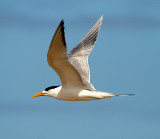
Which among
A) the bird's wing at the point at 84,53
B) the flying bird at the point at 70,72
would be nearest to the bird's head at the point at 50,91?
the flying bird at the point at 70,72

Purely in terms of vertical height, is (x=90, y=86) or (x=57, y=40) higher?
(x=57, y=40)

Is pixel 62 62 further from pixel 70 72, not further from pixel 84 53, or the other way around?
pixel 84 53

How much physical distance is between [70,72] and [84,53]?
2.49 meters

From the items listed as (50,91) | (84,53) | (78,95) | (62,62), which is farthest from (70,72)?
(84,53)

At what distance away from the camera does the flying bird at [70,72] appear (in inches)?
440

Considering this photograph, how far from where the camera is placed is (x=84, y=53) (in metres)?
14.6

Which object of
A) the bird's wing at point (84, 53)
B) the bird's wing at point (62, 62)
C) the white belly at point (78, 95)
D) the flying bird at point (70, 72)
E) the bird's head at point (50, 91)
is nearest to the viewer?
the bird's wing at point (62, 62)

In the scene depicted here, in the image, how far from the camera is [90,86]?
42.2 ft

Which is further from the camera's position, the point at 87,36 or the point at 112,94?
the point at 87,36

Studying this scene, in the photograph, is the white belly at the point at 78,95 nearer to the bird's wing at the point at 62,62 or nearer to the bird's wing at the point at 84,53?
the bird's wing at the point at 62,62

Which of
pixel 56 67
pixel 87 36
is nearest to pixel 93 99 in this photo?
pixel 56 67

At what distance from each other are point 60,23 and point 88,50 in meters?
4.17

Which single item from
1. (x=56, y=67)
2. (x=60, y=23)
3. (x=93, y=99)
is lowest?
(x=93, y=99)

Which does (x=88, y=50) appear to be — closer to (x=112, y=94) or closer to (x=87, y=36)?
(x=87, y=36)
